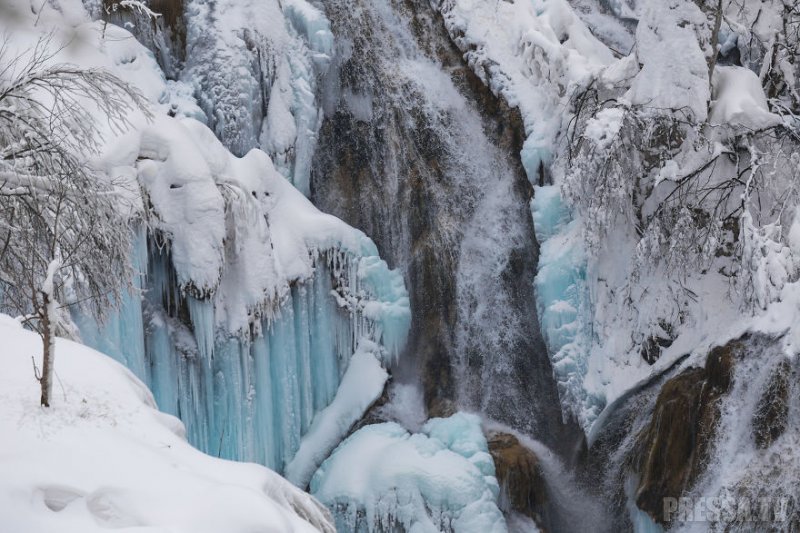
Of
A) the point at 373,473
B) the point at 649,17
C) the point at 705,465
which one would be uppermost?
the point at 649,17

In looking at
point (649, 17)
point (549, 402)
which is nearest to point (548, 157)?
point (649, 17)

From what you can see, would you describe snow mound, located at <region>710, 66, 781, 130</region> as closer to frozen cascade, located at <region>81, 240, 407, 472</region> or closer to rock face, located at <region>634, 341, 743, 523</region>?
rock face, located at <region>634, 341, 743, 523</region>

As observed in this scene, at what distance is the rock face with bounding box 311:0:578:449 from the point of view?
9.72 m

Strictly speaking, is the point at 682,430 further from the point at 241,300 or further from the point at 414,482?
the point at 241,300

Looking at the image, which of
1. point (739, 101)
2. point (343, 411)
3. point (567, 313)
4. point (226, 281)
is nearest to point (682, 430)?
point (567, 313)

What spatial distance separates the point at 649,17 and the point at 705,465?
14.3ft

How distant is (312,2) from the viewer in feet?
36.4

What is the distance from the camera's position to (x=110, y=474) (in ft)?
12.0

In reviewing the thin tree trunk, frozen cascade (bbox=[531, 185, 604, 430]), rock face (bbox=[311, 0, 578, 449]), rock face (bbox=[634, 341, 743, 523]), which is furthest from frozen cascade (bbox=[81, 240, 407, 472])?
the thin tree trunk

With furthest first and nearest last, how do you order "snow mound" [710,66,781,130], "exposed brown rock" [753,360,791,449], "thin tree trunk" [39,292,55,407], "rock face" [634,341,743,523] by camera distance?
1. "snow mound" [710,66,781,130]
2. "rock face" [634,341,743,523]
3. "exposed brown rock" [753,360,791,449]
4. "thin tree trunk" [39,292,55,407]

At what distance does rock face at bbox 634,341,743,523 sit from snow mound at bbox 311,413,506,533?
1.44 m

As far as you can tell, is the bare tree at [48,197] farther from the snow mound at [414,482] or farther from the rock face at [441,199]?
the rock face at [441,199]

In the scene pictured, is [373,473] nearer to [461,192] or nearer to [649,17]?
[461,192]

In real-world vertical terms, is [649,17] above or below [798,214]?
above
